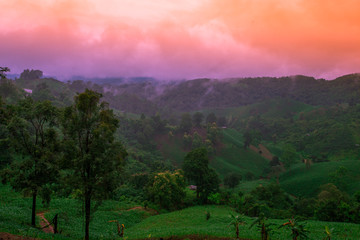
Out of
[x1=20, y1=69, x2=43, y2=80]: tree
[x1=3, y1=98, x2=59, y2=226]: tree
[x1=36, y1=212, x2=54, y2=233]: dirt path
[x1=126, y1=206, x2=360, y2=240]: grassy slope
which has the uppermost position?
[x1=20, y1=69, x2=43, y2=80]: tree

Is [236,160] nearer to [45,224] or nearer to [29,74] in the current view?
[45,224]

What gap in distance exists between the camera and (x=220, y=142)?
117188 millimetres

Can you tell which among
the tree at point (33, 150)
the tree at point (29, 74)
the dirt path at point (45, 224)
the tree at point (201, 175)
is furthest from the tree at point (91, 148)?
the tree at point (29, 74)

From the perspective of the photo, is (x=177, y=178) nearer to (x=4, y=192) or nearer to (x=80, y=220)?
(x=80, y=220)

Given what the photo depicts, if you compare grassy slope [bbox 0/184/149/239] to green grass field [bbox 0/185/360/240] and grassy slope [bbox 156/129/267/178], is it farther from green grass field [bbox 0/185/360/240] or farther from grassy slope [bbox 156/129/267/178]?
grassy slope [bbox 156/129/267/178]

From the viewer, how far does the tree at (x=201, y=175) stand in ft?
165

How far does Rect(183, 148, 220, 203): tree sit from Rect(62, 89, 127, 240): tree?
112ft

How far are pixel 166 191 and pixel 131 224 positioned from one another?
1089 cm

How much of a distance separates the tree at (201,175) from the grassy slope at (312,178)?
127 ft

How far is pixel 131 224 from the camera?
33.9 m

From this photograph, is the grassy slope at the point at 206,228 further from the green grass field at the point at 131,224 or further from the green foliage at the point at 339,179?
the green foliage at the point at 339,179

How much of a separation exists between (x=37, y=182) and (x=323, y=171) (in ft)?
292

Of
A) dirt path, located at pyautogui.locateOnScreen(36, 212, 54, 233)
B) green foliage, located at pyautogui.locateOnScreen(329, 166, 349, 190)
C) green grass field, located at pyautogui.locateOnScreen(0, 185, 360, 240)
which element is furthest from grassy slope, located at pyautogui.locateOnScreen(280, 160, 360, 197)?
dirt path, located at pyautogui.locateOnScreen(36, 212, 54, 233)

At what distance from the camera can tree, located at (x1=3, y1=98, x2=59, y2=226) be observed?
18656mm
